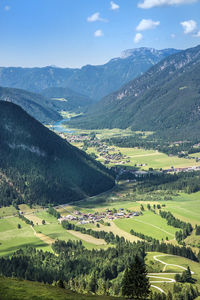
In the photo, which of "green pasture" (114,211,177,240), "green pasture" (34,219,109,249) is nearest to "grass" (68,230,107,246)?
"green pasture" (34,219,109,249)

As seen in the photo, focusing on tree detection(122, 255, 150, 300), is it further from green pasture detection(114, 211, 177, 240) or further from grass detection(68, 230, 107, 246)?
green pasture detection(114, 211, 177, 240)

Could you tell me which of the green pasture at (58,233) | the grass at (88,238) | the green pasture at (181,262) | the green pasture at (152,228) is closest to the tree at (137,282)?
the green pasture at (181,262)

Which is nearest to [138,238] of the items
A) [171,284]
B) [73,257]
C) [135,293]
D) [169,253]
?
[169,253]

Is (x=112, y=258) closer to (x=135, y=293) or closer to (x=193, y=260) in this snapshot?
(x=193, y=260)

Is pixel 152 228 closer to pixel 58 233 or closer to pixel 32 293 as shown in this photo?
pixel 58 233

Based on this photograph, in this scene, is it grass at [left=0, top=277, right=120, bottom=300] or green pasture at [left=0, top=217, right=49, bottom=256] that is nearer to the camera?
grass at [left=0, top=277, right=120, bottom=300]
